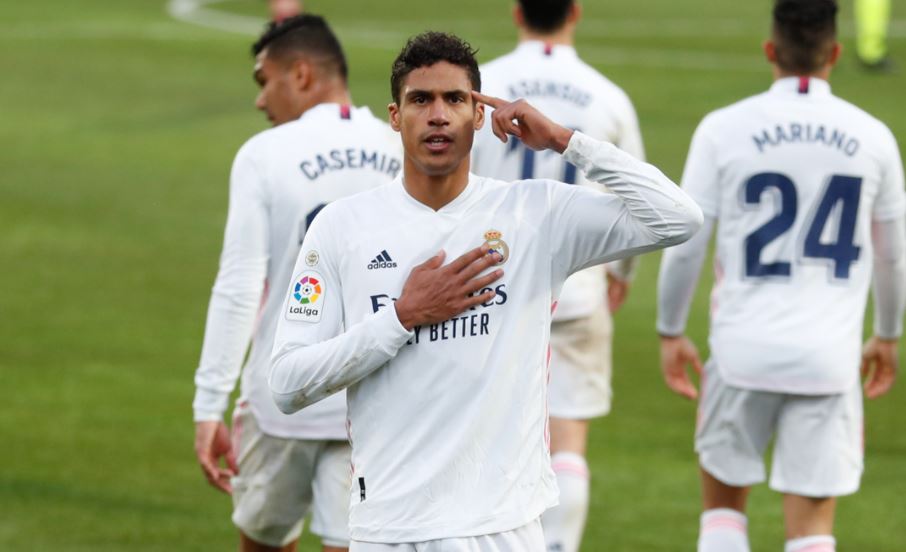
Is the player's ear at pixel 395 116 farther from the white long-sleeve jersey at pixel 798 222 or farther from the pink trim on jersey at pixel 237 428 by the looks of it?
the white long-sleeve jersey at pixel 798 222

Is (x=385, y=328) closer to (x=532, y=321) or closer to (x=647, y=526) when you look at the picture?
(x=532, y=321)

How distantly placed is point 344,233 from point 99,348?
8.72m

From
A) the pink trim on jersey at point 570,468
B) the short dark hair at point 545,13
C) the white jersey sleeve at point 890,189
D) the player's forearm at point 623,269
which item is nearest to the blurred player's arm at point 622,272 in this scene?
the player's forearm at point 623,269

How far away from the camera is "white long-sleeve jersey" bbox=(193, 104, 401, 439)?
21.5 ft

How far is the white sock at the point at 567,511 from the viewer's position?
8234 millimetres

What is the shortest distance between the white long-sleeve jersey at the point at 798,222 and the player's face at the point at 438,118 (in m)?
2.21

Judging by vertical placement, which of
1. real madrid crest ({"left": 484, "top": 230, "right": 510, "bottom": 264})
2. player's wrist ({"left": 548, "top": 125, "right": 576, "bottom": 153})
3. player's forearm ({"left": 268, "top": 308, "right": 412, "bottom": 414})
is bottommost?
player's forearm ({"left": 268, "top": 308, "right": 412, "bottom": 414})

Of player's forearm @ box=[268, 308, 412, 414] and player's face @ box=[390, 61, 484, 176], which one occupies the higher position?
player's face @ box=[390, 61, 484, 176]

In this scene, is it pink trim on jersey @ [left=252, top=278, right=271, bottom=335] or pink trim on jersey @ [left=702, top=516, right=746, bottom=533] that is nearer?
pink trim on jersey @ [left=252, top=278, right=271, bottom=335]

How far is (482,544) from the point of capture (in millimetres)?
5016

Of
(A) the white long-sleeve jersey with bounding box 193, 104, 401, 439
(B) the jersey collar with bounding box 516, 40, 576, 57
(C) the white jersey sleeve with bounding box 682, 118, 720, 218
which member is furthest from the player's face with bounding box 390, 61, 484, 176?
(B) the jersey collar with bounding box 516, 40, 576, 57

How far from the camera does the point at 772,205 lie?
22.9 feet

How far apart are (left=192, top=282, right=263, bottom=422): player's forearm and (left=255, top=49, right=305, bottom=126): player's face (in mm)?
770

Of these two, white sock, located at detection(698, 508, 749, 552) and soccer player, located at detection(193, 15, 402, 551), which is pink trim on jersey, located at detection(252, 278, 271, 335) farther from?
white sock, located at detection(698, 508, 749, 552)
